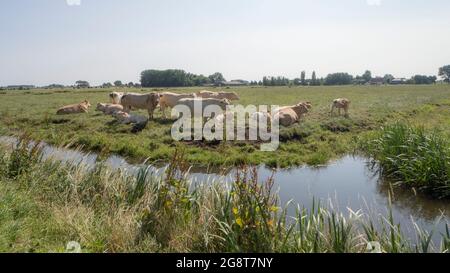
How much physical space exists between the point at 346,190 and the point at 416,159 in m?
1.81

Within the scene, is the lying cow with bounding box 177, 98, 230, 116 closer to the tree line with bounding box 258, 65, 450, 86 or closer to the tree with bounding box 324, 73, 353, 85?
the tree line with bounding box 258, 65, 450, 86

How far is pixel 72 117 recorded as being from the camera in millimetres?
19266

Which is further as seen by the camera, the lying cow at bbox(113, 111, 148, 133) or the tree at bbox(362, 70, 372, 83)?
the tree at bbox(362, 70, 372, 83)

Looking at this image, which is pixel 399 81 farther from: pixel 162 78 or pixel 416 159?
pixel 416 159

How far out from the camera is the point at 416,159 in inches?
340

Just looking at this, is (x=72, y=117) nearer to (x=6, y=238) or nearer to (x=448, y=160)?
(x=6, y=238)

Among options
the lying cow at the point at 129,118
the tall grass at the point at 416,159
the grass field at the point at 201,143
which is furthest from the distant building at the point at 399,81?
the tall grass at the point at 416,159

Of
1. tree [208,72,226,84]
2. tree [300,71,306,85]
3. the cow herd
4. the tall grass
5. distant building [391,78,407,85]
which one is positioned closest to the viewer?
the tall grass

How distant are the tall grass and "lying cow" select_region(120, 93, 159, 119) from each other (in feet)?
37.8

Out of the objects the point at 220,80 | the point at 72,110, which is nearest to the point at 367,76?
the point at 220,80

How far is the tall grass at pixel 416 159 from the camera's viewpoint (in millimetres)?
8117

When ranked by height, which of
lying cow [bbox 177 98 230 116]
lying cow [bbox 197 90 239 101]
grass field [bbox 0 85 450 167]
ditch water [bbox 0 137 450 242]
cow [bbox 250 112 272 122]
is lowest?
ditch water [bbox 0 137 450 242]

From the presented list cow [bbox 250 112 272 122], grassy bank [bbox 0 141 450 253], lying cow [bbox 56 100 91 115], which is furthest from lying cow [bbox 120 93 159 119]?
grassy bank [bbox 0 141 450 253]

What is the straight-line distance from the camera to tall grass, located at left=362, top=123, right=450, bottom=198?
26.6 ft
